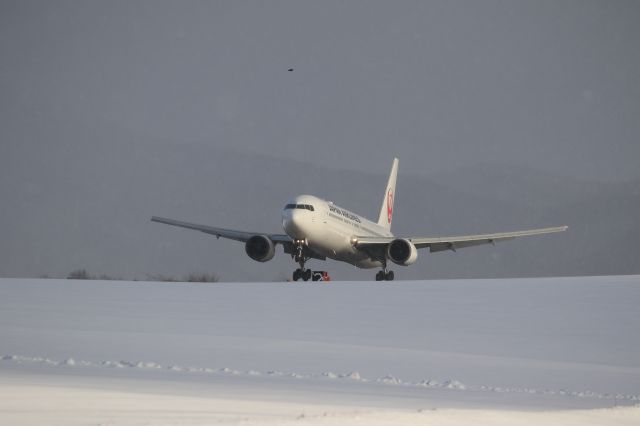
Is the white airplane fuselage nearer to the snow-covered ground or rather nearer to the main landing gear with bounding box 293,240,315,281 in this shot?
the main landing gear with bounding box 293,240,315,281

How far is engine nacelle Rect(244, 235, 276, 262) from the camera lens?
49406 millimetres

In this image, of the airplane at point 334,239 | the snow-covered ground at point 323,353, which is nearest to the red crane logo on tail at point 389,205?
the airplane at point 334,239

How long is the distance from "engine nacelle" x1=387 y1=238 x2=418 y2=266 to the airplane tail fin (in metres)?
18.5

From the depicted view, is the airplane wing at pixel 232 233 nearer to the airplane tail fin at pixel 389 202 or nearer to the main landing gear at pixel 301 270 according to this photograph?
the main landing gear at pixel 301 270

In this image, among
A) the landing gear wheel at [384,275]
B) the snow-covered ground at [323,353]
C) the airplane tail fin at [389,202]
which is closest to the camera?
the snow-covered ground at [323,353]

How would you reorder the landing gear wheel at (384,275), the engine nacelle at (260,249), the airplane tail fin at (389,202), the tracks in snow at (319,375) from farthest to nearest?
the airplane tail fin at (389,202), the landing gear wheel at (384,275), the engine nacelle at (260,249), the tracks in snow at (319,375)

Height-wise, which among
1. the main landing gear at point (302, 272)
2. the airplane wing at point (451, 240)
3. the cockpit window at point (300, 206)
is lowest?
the main landing gear at point (302, 272)

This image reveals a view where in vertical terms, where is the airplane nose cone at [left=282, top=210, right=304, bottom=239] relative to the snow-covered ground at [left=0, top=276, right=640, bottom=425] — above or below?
above

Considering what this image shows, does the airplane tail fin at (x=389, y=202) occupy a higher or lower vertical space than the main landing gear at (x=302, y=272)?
higher

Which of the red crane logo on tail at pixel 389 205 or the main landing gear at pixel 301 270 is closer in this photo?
the main landing gear at pixel 301 270

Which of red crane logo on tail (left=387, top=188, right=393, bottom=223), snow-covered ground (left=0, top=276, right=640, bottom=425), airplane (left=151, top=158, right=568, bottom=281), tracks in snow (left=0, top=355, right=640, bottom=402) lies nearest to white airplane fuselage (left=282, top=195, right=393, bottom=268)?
airplane (left=151, top=158, right=568, bottom=281)

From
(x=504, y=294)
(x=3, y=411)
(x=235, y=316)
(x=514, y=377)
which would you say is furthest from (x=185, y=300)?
(x=3, y=411)

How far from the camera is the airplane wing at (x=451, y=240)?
4978 centimetres

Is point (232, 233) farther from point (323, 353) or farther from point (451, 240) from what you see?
point (323, 353)
